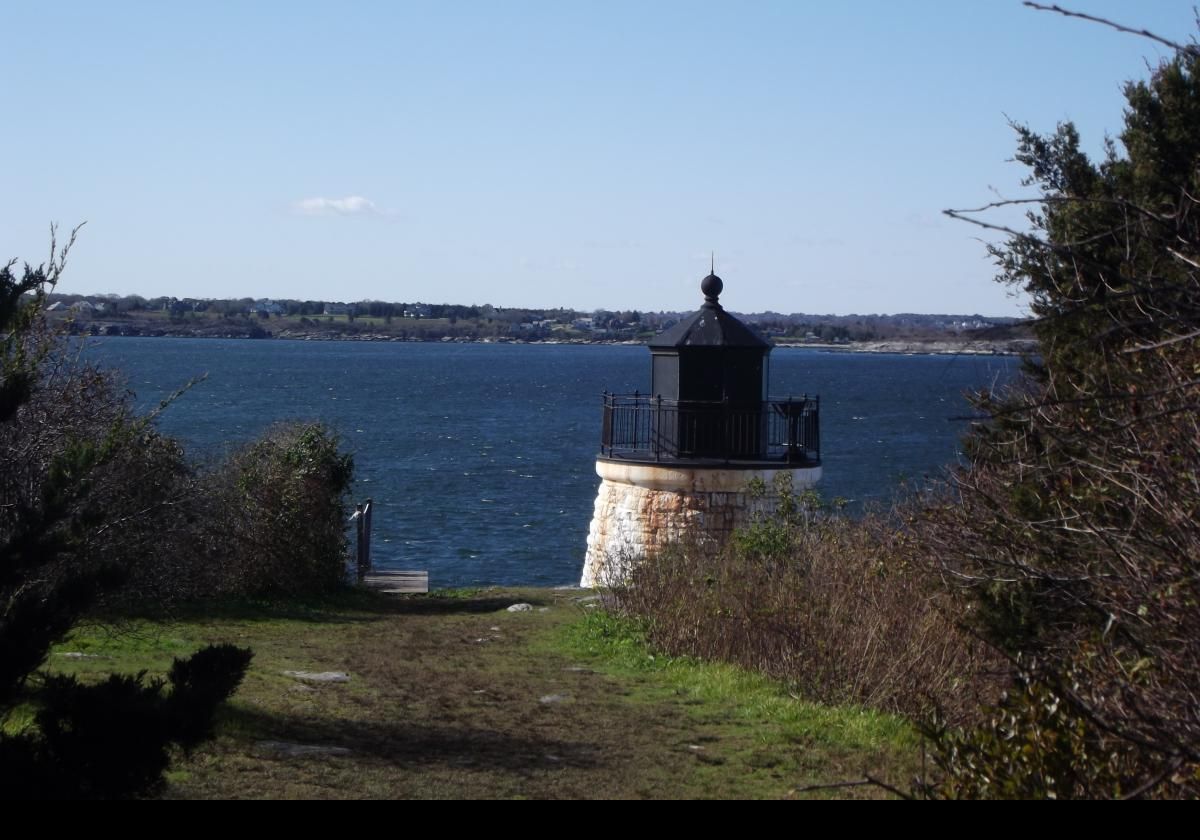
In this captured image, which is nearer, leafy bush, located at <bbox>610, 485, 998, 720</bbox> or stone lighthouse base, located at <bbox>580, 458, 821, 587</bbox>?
leafy bush, located at <bbox>610, 485, 998, 720</bbox>

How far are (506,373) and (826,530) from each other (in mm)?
121217

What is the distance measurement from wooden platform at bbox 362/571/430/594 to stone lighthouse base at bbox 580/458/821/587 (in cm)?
327

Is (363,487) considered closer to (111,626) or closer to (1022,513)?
(111,626)

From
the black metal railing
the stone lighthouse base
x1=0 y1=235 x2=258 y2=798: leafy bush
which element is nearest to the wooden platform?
the stone lighthouse base

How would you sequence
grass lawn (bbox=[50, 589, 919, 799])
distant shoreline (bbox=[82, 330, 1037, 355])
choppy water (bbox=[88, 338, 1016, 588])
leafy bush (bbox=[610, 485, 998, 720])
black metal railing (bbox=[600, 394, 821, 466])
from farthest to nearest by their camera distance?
choppy water (bbox=[88, 338, 1016, 588]), black metal railing (bbox=[600, 394, 821, 466]), leafy bush (bbox=[610, 485, 998, 720]), grass lawn (bbox=[50, 589, 919, 799]), distant shoreline (bbox=[82, 330, 1037, 355])

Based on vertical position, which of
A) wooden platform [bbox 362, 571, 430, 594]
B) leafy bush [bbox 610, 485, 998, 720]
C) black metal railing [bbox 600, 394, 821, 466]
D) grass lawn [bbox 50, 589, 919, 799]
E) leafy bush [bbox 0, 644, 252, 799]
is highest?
black metal railing [bbox 600, 394, 821, 466]

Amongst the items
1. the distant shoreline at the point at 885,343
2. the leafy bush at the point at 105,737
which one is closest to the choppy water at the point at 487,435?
the distant shoreline at the point at 885,343

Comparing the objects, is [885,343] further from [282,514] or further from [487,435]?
[487,435]

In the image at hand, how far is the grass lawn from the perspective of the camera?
7219 mm

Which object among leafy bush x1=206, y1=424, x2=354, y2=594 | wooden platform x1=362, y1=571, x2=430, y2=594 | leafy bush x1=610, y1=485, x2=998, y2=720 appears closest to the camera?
leafy bush x1=610, y1=485, x2=998, y2=720

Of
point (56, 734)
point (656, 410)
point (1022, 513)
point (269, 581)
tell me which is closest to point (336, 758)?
point (56, 734)

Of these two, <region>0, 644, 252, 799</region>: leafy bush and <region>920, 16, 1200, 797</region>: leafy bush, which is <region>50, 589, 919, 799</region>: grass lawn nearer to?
<region>0, 644, 252, 799</region>: leafy bush

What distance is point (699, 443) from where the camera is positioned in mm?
17250

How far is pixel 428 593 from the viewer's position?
18.8 m
